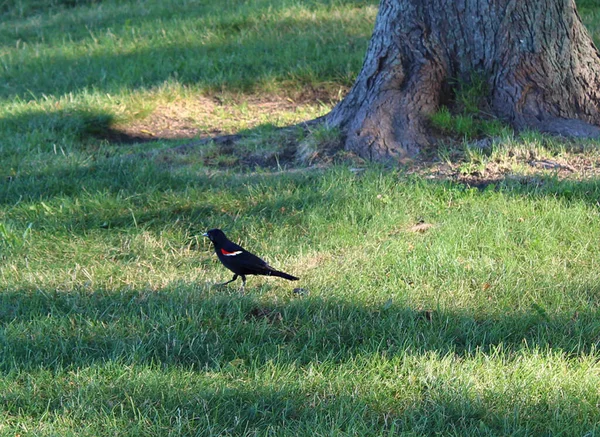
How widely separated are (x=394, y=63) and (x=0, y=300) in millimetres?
3938

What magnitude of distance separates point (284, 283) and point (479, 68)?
125 inches

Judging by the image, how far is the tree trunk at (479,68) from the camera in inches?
271

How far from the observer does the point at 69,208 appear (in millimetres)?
6145

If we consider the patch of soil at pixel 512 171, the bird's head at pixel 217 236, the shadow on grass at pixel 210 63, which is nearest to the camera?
the bird's head at pixel 217 236

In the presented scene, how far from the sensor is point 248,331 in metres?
4.32

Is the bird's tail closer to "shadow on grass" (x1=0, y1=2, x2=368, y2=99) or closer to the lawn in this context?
the lawn

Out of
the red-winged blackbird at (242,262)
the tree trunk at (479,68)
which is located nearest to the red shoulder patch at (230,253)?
the red-winged blackbird at (242,262)

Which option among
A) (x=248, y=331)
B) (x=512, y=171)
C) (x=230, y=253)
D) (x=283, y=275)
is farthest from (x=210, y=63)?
(x=248, y=331)

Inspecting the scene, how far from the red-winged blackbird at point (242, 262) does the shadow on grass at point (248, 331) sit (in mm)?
155

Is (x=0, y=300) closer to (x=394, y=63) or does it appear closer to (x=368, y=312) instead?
(x=368, y=312)

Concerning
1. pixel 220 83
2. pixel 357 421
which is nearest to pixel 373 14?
pixel 220 83

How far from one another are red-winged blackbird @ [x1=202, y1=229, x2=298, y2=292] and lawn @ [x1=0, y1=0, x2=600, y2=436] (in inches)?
5.6

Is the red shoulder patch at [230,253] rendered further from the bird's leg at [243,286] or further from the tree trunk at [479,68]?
the tree trunk at [479,68]

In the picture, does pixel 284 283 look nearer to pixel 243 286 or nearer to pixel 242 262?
pixel 243 286
